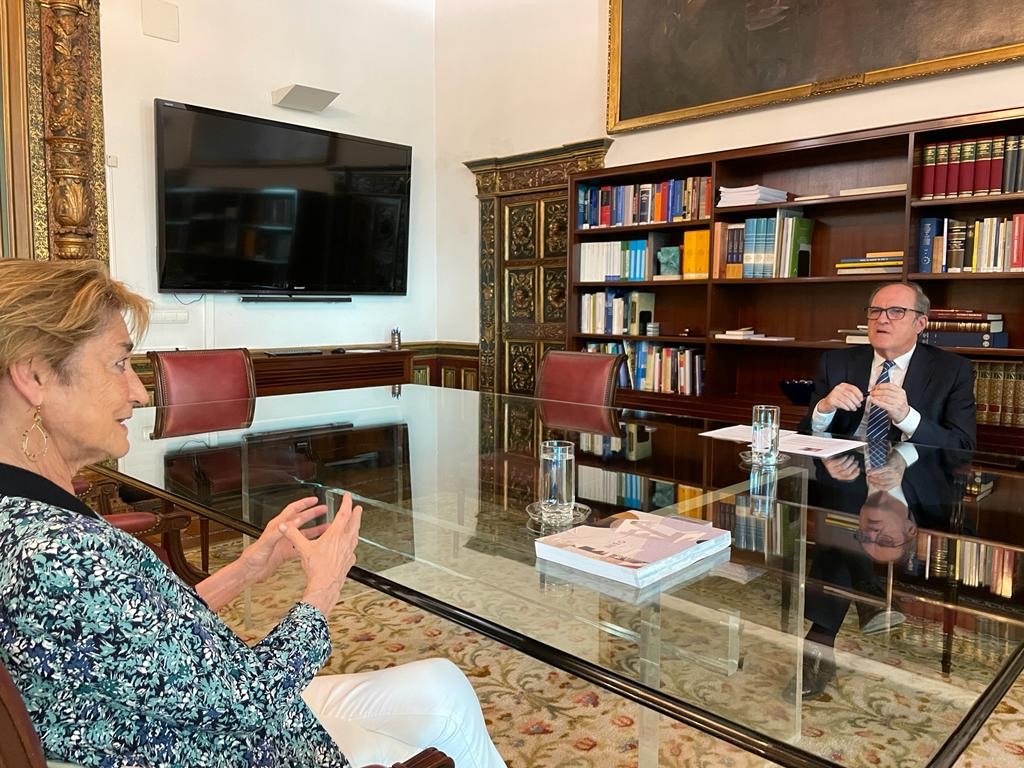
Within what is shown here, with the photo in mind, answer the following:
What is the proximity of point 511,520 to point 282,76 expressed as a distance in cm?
430

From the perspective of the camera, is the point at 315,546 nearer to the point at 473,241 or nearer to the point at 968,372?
the point at 968,372

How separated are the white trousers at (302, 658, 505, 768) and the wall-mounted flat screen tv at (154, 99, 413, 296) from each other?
3.66m

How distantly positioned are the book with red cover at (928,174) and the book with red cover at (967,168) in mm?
116

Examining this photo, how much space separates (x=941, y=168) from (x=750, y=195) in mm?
843

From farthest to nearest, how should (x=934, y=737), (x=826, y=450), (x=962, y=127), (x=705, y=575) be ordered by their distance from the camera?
(x=962, y=127), (x=826, y=450), (x=705, y=575), (x=934, y=737)

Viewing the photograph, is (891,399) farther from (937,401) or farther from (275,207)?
(275,207)

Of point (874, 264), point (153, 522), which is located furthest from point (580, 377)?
point (153, 522)

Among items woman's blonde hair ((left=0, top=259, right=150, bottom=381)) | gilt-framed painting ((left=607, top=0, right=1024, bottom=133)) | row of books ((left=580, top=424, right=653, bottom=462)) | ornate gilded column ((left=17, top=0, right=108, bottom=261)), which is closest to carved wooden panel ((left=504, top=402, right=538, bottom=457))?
row of books ((left=580, top=424, right=653, bottom=462))

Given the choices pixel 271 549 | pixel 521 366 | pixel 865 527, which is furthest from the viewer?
pixel 521 366

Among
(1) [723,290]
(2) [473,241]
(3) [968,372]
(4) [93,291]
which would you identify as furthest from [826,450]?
(2) [473,241]

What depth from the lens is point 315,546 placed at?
118 centimetres

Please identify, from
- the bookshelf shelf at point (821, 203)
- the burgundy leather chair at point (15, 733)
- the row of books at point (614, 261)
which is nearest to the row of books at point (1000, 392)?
the bookshelf shelf at point (821, 203)

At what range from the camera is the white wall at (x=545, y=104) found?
3607 mm

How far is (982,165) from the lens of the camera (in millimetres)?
3238
